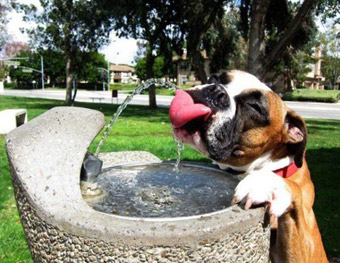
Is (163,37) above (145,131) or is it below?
above

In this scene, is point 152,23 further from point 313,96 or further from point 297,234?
point 313,96

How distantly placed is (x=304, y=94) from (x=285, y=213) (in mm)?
36161

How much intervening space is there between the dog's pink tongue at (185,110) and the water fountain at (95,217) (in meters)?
0.46

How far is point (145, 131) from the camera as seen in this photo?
36.9 ft

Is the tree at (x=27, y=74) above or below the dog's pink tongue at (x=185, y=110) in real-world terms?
above

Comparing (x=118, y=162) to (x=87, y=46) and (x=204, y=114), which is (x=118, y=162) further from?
(x=87, y=46)

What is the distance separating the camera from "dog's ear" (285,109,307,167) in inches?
95.8

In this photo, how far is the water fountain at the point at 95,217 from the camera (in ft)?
5.42

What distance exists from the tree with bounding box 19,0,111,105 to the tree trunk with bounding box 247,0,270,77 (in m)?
9.26

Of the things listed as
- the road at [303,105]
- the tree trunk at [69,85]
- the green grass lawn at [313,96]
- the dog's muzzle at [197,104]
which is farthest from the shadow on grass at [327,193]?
the green grass lawn at [313,96]

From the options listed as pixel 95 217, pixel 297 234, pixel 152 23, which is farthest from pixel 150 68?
pixel 95 217

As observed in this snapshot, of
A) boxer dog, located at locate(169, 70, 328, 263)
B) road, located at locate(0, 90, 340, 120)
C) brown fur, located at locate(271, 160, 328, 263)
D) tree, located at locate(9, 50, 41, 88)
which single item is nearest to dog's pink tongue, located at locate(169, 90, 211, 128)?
boxer dog, located at locate(169, 70, 328, 263)

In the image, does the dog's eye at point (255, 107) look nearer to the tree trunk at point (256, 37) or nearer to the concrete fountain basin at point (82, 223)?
the concrete fountain basin at point (82, 223)

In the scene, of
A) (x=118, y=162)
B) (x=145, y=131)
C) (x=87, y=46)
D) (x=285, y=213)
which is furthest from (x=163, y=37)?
(x=285, y=213)
